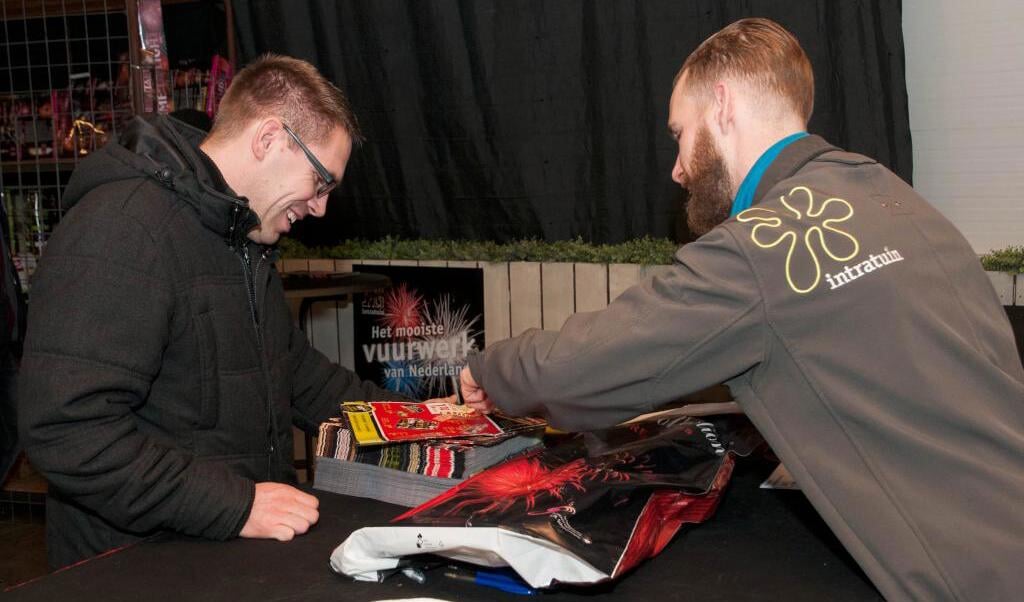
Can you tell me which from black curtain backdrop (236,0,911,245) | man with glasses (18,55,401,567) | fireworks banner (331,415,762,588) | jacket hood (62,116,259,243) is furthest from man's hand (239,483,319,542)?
black curtain backdrop (236,0,911,245)

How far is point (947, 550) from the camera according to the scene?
1.08 meters

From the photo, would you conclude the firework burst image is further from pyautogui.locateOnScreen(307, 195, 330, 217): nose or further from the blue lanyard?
the blue lanyard

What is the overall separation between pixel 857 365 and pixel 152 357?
1013 mm

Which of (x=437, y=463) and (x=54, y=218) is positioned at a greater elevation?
(x=54, y=218)

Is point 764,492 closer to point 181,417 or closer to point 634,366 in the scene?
point 634,366

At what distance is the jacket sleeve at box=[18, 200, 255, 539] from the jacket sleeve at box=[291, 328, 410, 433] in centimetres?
50

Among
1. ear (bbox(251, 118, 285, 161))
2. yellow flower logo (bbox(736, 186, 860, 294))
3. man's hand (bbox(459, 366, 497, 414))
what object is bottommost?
man's hand (bbox(459, 366, 497, 414))

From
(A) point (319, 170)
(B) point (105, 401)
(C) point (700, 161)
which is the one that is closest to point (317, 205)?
(A) point (319, 170)

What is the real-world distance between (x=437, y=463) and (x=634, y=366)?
0.37 meters

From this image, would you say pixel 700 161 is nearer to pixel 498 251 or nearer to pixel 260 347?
pixel 260 347

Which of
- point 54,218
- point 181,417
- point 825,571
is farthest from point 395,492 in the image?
point 54,218

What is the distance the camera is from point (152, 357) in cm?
142

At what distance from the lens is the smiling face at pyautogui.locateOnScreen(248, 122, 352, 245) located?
1.67m

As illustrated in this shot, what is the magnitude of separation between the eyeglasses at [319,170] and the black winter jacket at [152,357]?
0.15 m
